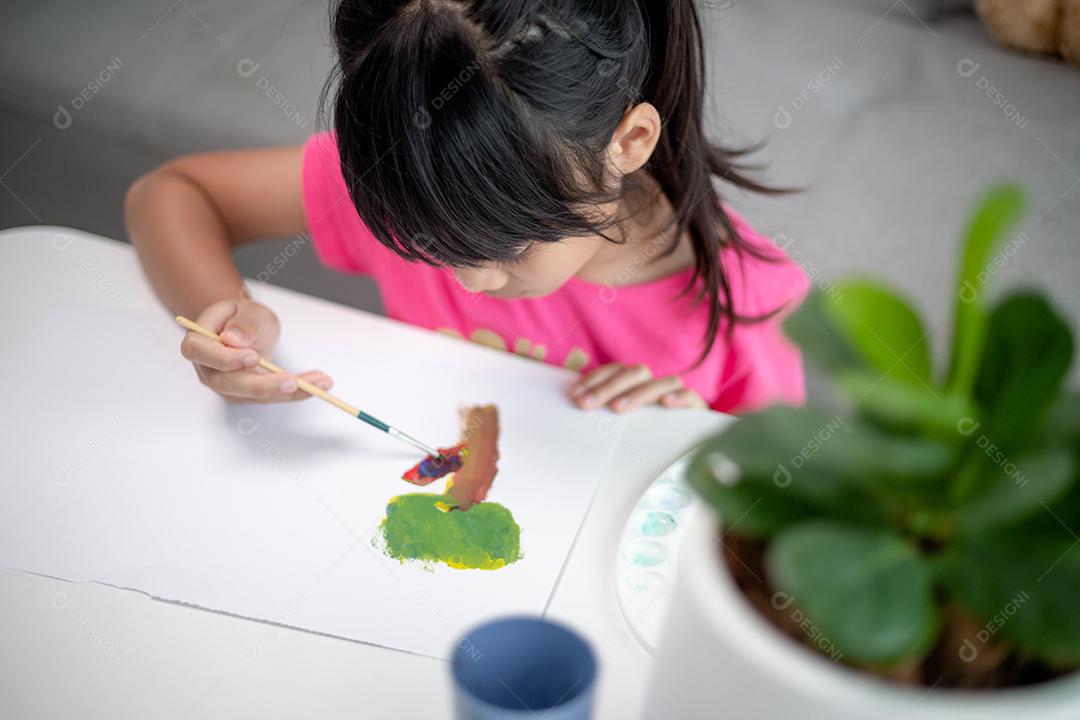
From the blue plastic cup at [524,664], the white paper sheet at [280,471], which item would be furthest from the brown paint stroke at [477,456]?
the blue plastic cup at [524,664]

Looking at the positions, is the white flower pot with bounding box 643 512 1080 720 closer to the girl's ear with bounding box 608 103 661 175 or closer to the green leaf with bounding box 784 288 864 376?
the green leaf with bounding box 784 288 864 376

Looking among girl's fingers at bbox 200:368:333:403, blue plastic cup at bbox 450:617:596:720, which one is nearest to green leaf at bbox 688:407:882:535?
blue plastic cup at bbox 450:617:596:720

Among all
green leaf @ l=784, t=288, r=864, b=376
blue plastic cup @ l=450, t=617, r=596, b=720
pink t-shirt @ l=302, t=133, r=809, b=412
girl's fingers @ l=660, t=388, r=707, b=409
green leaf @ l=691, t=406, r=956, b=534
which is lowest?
pink t-shirt @ l=302, t=133, r=809, b=412

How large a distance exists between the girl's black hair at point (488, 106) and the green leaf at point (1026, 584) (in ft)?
1.30

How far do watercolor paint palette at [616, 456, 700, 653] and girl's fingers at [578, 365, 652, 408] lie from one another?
81 mm

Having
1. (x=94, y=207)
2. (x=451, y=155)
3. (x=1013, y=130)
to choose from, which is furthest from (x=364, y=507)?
(x=94, y=207)

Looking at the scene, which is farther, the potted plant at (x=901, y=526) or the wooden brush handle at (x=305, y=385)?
the wooden brush handle at (x=305, y=385)

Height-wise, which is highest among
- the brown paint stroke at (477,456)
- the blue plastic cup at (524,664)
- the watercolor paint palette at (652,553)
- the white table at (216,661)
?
the blue plastic cup at (524,664)

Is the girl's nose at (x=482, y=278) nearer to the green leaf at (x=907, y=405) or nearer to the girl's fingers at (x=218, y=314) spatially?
the girl's fingers at (x=218, y=314)

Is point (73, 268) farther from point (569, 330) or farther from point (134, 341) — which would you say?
point (569, 330)

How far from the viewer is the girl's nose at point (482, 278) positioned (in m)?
0.70

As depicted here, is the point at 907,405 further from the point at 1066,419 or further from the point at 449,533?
the point at 449,533

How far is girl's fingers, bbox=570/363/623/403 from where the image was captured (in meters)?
0.74

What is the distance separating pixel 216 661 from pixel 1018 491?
0.44m
